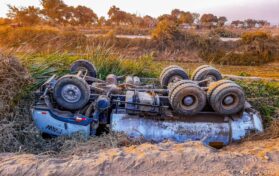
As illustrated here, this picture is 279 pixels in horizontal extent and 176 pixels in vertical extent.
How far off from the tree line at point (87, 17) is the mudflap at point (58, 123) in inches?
943

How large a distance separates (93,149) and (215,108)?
2.12m

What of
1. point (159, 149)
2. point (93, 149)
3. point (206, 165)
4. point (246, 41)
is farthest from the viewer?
point (246, 41)

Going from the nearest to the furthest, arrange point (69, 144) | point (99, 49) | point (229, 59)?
point (69, 144) → point (99, 49) → point (229, 59)

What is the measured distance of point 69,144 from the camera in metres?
4.97

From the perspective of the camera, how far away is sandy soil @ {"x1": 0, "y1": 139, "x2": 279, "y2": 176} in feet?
11.3

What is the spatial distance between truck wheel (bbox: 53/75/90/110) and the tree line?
934 inches

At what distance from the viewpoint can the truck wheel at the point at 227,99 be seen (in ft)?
17.0

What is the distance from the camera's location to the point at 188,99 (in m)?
5.11

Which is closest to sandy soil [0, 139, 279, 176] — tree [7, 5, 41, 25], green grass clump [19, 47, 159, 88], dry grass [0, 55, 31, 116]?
dry grass [0, 55, 31, 116]

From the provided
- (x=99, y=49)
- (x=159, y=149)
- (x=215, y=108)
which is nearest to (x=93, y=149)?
(x=159, y=149)

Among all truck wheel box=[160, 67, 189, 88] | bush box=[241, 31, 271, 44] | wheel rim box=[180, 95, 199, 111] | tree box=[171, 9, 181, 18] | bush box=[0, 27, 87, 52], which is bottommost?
wheel rim box=[180, 95, 199, 111]

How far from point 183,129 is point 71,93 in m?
1.97

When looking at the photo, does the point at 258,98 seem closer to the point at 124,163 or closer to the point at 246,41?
the point at 124,163

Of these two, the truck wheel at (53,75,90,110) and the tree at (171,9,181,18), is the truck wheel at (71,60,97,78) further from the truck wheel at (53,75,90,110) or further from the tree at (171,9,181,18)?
the tree at (171,9,181,18)
